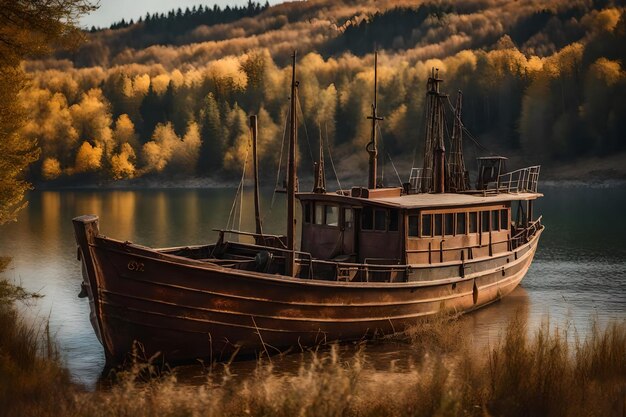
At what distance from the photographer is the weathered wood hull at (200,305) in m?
18.1

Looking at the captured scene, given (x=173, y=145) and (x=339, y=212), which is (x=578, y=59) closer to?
(x=173, y=145)

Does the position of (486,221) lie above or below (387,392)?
above

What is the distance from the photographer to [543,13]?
15588 centimetres

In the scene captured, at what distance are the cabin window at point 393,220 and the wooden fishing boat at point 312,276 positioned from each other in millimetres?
40

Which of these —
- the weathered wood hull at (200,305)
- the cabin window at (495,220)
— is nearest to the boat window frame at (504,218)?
the cabin window at (495,220)

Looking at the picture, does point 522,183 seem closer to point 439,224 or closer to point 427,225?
point 439,224

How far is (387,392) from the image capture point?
42.9 feet

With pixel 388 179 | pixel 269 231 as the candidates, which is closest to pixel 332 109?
pixel 388 179

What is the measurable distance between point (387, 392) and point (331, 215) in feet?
38.2

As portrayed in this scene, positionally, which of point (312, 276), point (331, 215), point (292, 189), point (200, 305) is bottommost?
point (200, 305)

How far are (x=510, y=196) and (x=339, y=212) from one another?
6.63 metres

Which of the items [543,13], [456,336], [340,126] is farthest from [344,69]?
[456,336]

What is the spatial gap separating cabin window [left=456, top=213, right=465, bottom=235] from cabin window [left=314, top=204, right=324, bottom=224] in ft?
13.5

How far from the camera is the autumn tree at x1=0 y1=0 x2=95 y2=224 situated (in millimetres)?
18844
